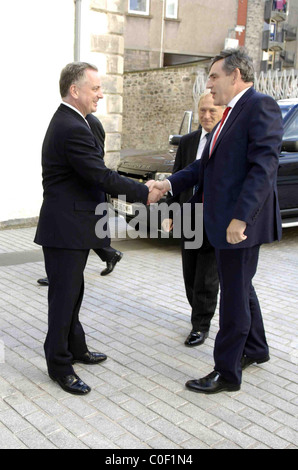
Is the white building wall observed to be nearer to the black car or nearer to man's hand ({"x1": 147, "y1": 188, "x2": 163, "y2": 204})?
the black car

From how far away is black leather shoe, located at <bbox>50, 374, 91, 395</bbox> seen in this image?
3221 millimetres

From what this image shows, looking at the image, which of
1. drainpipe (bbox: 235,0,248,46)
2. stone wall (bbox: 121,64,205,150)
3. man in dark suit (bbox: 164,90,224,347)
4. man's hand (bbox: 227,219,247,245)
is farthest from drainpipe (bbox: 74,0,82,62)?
drainpipe (bbox: 235,0,248,46)

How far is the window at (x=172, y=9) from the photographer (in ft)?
85.6

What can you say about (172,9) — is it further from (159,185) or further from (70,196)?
(70,196)

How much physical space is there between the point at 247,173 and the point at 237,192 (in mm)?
135

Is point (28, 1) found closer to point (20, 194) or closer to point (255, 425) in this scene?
point (20, 194)

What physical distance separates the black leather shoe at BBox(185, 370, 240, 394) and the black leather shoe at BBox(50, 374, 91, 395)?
0.67 metres

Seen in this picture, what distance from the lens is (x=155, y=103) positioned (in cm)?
2264

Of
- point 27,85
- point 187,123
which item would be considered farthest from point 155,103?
point 187,123

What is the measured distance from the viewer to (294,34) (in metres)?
35.9

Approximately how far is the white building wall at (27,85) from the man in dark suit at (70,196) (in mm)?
5360

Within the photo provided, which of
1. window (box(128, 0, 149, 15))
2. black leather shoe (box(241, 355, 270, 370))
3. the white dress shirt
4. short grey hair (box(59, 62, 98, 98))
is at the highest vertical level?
window (box(128, 0, 149, 15))

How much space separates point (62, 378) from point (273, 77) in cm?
1795

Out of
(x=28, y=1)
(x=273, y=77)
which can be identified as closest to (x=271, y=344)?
(x=28, y=1)
